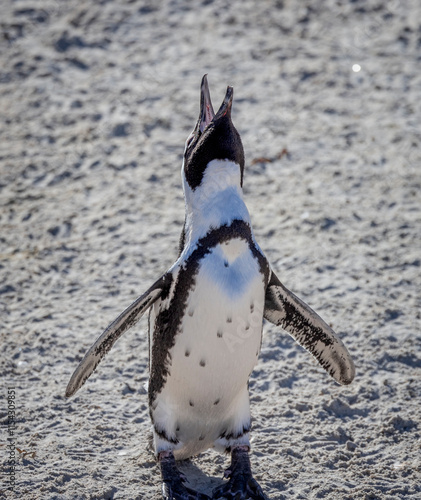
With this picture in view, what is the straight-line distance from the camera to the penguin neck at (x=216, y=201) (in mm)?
2914

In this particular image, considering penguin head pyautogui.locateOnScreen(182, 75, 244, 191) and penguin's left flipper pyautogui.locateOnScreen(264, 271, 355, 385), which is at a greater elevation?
penguin head pyautogui.locateOnScreen(182, 75, 244, 191)

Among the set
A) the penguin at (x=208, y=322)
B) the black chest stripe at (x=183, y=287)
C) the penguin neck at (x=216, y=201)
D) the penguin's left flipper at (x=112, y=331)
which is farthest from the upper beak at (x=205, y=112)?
the penguin's left flipper at (x=112, y=331)

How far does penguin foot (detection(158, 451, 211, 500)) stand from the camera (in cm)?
292

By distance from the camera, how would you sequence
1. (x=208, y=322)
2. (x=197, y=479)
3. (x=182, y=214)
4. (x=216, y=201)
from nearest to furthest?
(x=208, y=322) < (x=216, y=201) < (x=197, y=479) < (x=182, y=214)

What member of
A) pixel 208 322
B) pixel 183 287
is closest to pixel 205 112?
pixel 183 287

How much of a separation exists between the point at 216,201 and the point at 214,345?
1.73 ft

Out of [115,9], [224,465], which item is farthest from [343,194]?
[115,9]

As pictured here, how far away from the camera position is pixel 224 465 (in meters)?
3.23

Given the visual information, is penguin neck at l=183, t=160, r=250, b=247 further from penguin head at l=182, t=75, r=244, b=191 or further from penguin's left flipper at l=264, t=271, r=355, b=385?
penguin's left flipper at l=264, t=271, r=355, b=385

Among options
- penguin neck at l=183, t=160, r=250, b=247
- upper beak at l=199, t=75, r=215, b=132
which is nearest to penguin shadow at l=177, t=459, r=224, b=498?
penguin neck at l=183, t=160, r=250, b=247

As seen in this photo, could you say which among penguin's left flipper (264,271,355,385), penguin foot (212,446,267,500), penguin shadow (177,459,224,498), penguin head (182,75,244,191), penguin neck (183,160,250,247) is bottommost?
penguin shadow (177,459,224,498)

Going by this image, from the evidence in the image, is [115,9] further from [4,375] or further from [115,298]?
[4,375]

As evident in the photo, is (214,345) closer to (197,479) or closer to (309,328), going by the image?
(309,328)

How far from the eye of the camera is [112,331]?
9.61ft
